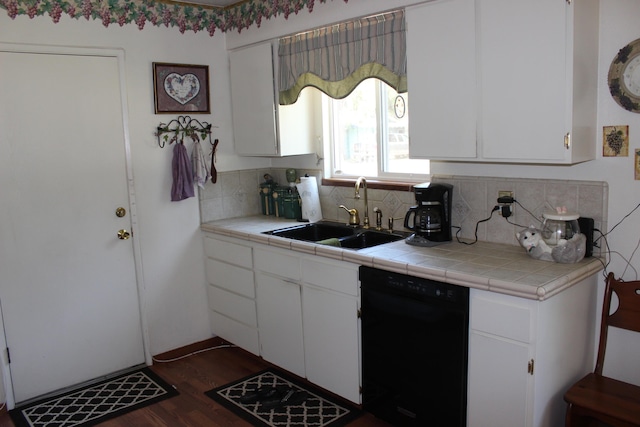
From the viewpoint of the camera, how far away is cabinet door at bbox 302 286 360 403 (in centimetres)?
287

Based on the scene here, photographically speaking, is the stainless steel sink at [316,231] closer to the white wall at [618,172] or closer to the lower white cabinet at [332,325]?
the lower white cabinet at [332,325]

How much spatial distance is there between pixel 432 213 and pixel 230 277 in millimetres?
1522

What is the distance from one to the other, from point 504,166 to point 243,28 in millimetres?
2039

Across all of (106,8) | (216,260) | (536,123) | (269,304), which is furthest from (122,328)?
(536,123)

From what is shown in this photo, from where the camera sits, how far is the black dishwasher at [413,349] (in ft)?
7.77

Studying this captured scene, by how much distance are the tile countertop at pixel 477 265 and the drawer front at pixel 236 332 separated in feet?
2.55

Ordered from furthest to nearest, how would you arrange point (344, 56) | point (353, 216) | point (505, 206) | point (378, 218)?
point (353, 216) → point (378, 218) → point (344, 56) → point (505, 206)

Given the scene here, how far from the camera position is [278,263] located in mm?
3256

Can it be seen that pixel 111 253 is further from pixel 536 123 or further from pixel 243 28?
pixel 536 123

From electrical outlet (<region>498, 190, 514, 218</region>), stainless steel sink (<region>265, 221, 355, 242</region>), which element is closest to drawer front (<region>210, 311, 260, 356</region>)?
stainless steel sink (<region>265, 221, 355, 242</region>)

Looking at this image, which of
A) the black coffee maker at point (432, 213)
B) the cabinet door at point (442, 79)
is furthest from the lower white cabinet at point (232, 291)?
the cabinet door at point (442, 79)

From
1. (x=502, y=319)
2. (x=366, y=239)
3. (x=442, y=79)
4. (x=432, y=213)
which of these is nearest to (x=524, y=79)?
(x=442, y=79)

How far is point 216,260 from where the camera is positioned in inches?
150

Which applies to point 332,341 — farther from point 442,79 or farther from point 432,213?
point 442,79
